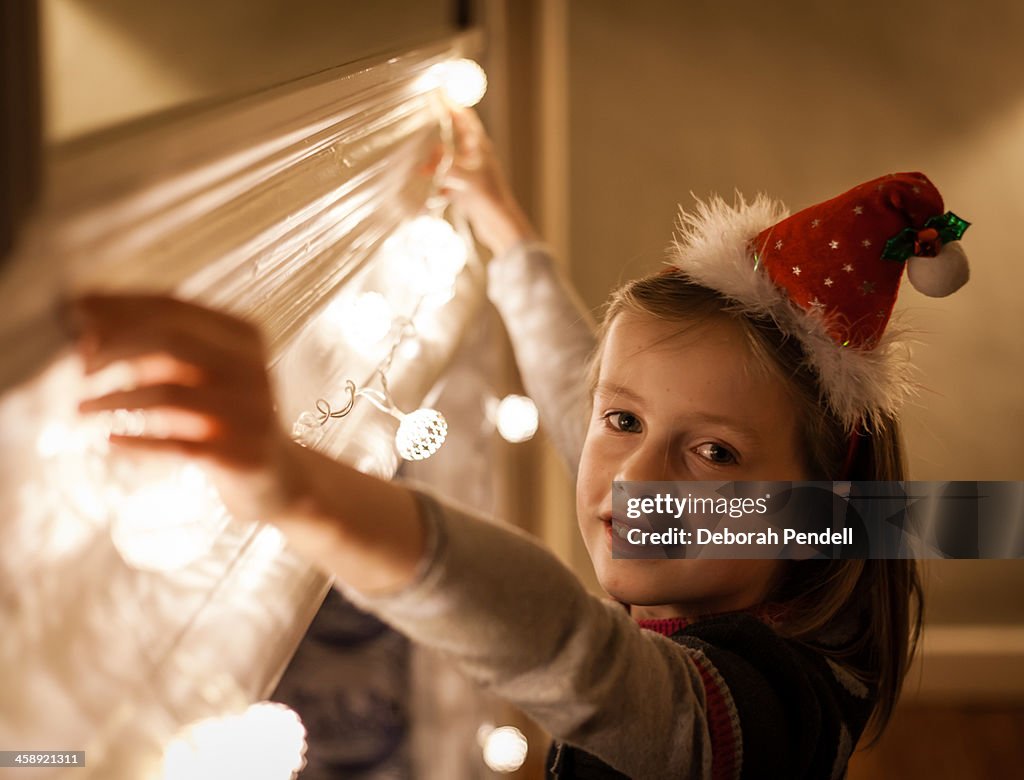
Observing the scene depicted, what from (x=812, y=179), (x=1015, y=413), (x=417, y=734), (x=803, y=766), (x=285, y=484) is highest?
(x=812, y=179)

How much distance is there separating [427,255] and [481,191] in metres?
0.13

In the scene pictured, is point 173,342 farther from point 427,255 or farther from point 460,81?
point 460,81

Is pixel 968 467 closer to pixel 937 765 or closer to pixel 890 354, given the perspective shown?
pixel 890 354

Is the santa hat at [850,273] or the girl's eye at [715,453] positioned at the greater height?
the santa hat at [850,273]

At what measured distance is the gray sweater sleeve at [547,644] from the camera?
0.31 meters

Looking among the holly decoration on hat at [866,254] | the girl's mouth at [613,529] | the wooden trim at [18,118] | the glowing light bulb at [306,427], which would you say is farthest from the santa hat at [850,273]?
the wooden trim at [18,118]

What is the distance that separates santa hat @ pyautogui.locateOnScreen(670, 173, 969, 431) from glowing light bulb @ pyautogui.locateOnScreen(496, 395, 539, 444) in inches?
14.6

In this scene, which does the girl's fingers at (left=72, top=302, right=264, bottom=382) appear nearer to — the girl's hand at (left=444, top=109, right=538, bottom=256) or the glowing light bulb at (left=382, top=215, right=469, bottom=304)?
the glowing light bulb at (left=382, top=215, right=469, bottom=304)

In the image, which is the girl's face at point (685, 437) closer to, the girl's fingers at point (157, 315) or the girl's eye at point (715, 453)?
the girl's eye at point (715, 453)

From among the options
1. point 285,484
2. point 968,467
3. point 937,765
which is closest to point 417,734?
point 937,765

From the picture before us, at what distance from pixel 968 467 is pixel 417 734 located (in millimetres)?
627

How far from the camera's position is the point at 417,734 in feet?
2.93

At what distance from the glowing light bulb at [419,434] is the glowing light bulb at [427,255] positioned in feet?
0.51

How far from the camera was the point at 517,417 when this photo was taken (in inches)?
34.5
